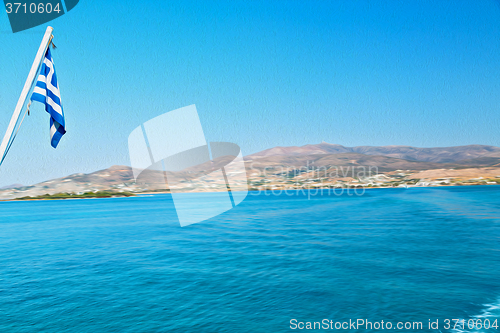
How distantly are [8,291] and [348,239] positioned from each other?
2243 cm

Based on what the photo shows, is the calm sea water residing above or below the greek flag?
Result: below

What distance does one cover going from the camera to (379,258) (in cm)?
1878

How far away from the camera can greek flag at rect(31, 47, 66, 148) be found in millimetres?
7383

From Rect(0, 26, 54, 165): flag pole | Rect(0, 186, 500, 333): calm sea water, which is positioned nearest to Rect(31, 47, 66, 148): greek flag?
Rect(0, 26, 54, 165): flag pole

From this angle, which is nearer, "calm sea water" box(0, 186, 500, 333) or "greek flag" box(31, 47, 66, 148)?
"greek flag" box(31, 47, 66, 148)

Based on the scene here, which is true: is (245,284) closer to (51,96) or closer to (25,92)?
(51,96)

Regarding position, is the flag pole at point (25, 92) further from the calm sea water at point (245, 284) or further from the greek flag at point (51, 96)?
the calm sea water at point (245, 284)

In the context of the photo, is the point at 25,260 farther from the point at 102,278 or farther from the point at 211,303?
the point at 211,303

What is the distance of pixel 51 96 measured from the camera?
25.1ft

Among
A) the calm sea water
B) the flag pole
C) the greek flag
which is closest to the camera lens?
the flag pole

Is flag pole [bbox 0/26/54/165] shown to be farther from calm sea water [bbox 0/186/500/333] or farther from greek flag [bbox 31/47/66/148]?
calm sea water [bbox 0/186/500/333]

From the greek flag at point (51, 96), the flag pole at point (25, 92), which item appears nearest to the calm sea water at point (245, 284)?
the greek flag at point (51, 96)

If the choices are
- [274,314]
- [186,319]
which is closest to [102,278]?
[186,319]

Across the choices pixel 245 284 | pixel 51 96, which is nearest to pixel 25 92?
pixel 51 96
